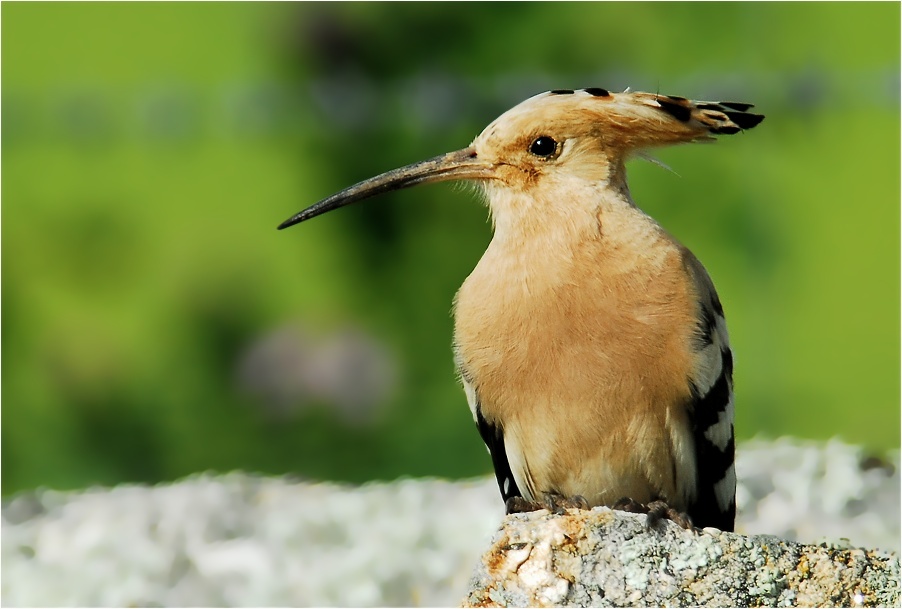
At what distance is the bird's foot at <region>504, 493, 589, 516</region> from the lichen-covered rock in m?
0.25

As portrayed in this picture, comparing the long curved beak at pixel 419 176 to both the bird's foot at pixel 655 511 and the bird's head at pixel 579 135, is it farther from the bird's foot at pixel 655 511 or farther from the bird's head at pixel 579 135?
the bird's foot at pixel 655 511

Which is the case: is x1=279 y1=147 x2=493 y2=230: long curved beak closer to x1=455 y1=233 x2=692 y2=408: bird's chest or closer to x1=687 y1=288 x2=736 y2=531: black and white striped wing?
x1=455 y1=233 x2=692 y2=408: bird's chest

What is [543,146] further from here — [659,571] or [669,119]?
[659,571]

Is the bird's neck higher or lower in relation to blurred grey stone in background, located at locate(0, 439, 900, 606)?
higher

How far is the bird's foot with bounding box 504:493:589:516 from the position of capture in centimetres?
212

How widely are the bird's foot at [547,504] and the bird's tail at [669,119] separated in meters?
0.63

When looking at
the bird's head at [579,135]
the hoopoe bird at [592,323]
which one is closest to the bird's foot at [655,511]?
the hoopoe bird at [592,323]

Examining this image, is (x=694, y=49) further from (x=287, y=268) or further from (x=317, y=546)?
(x=317, y=546)

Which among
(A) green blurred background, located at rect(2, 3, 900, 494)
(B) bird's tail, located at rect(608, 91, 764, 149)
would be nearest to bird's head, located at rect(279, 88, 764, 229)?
(B) bird's tail, located at rect(608, 91, 764, 149)

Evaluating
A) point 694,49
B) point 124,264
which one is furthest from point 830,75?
point 124,264

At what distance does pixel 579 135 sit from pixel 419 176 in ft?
1.05

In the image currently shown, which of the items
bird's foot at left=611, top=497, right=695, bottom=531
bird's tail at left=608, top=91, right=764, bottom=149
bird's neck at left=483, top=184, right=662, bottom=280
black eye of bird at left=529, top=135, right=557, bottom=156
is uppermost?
bird's tail at left=608, top=91, right=764, bottom=149

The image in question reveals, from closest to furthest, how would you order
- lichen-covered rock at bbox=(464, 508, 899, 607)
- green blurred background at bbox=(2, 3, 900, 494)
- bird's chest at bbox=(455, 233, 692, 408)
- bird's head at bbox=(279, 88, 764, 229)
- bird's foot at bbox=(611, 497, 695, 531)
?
lichen-covered rock at bbox=(464, 508, 899, 607), bird's foot at bbox=(611, 497, 695, 531), bird's chest at bbox=(455, 233, 692, 408), bird's head at bbox=(279, 88, 764, 229), green blurred background at bbox=(2, 3, 900, 494)

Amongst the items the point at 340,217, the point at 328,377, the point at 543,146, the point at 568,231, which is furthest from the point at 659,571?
the point at 340,217
